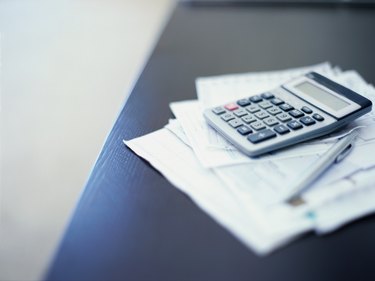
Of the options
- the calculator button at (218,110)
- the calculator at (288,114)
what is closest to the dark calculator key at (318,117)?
the calculator at (288,114)

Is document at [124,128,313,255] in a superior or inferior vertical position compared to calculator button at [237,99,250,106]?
inferior

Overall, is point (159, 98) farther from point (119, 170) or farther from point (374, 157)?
point (374, 157)

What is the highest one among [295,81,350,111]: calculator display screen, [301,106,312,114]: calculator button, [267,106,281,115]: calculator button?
[295,81,350,111]: calculator display screen

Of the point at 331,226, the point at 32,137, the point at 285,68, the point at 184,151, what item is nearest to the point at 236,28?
the point at 285,68

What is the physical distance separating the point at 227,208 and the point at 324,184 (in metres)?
0.10

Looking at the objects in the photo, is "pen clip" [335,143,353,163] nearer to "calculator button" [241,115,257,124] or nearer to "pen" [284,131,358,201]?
"pen" [284,131,358,201]

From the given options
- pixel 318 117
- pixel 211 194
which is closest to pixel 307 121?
pixel 318 117

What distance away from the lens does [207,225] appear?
34cm

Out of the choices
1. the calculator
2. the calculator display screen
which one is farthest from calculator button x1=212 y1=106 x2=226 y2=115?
the calculator display screen

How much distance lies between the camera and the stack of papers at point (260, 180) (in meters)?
0.32

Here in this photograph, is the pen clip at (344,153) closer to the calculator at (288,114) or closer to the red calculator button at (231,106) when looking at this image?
the calculator at (288,114)

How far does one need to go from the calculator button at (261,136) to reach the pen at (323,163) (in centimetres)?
6

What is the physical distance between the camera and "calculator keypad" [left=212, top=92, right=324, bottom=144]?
A: 408 mm

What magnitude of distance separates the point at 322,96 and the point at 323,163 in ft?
0.40
